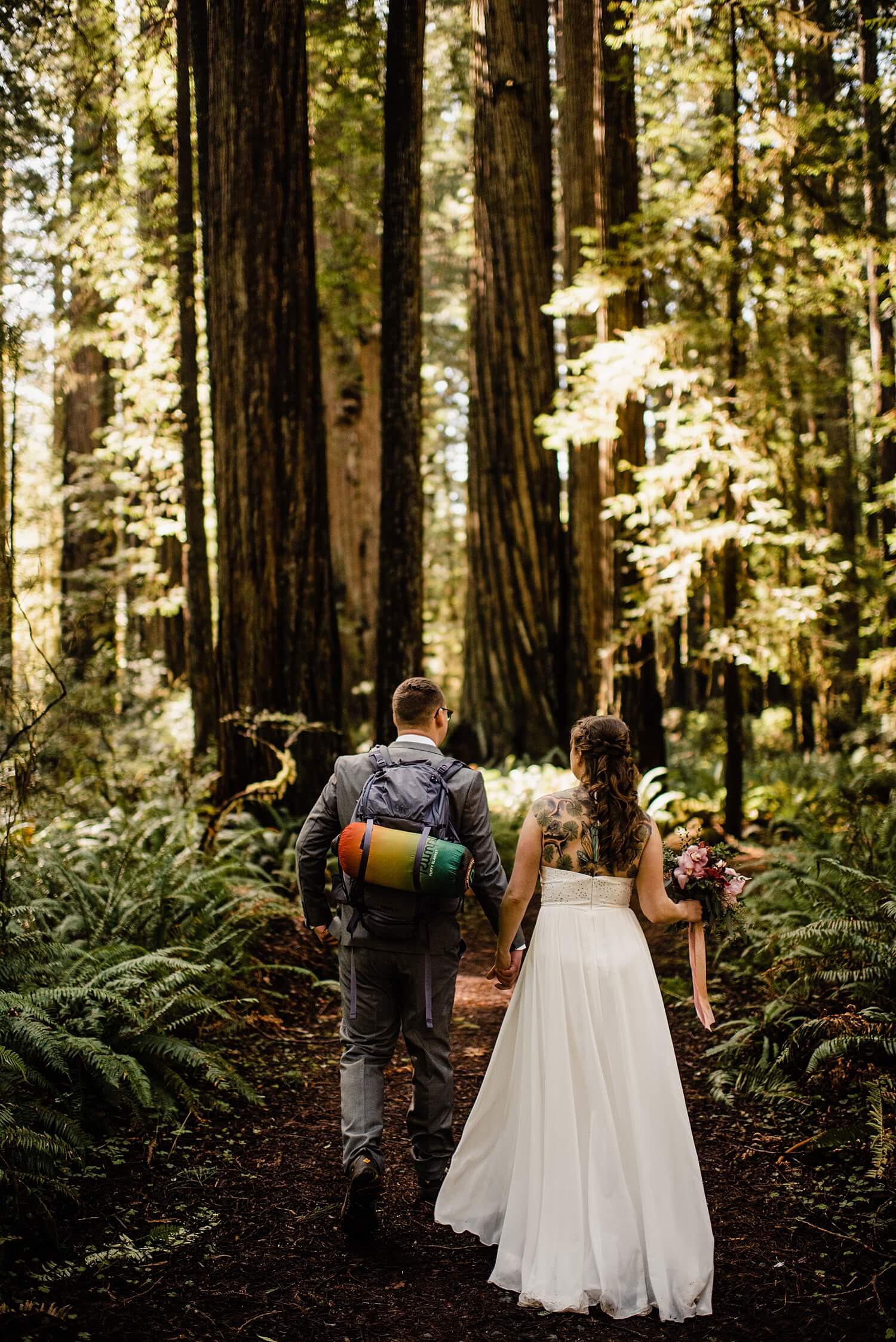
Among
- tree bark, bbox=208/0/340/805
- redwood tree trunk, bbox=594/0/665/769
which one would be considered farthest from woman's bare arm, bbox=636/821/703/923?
redwood tree trunk, bbox=594/0/665/769

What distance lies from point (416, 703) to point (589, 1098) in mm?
1540

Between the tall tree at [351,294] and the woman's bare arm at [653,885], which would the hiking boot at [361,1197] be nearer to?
the woman's bare arm at [653,885]

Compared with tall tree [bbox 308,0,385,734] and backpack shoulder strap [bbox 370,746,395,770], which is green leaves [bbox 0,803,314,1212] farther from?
tall tree [bbox 308,0,385,734]

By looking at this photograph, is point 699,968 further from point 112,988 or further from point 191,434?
point 191,434

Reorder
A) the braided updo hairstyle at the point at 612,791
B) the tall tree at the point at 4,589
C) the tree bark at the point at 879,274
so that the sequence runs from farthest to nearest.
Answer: the tree bark at the point at 879,274
the tall tree at the point at 4,589
the braided updo hairstyle at the point at 612,791

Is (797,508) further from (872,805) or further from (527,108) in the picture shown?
(527,108)

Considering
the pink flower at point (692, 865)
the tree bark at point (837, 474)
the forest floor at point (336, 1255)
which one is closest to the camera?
the forest floor at point (336, 1255)

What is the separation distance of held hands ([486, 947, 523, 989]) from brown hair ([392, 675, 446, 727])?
917mm

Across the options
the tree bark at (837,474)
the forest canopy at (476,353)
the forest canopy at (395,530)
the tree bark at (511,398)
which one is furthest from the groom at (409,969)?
the tree bark at (511,398)

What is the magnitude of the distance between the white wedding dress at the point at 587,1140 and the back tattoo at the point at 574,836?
54 millimetres

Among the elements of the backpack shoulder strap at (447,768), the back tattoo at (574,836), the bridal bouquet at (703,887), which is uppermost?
the backpack shoulder strap at (447,768)

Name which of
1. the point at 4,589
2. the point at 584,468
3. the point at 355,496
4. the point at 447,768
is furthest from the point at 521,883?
the point at 355,496

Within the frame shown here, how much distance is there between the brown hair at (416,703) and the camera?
4113mm

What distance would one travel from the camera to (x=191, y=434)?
1084 centimetres
